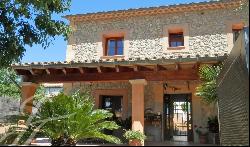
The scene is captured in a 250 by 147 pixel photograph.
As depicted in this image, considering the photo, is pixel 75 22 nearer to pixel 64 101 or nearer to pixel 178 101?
pixel 178 101

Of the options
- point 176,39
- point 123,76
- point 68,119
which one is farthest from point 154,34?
point 68,119

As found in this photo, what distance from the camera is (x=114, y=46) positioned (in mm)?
15250

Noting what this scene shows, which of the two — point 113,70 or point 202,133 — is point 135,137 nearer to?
point 113,70

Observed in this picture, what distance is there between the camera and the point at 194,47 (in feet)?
45.5

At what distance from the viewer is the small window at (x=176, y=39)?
14.4m

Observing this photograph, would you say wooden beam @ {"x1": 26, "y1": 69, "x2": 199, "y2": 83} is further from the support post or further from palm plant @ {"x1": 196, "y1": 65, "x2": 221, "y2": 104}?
palm plant @ {"x1": 196, "y1": 65, "x2": 221, "y2": 104}

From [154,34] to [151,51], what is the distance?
836mm

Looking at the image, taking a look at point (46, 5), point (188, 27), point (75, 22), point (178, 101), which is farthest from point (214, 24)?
point (46, 5)

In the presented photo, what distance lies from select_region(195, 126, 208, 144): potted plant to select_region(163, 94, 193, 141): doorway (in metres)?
0.58

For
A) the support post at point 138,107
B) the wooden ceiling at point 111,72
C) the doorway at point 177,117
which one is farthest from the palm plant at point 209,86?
the doorway at point 177,117

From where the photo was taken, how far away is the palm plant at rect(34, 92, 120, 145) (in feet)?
21.0

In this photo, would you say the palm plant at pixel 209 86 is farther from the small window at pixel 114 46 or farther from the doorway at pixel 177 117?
the small window at pixel 114 46

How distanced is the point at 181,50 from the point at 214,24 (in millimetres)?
1869

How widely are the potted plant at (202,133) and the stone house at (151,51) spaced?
187 millimetres
